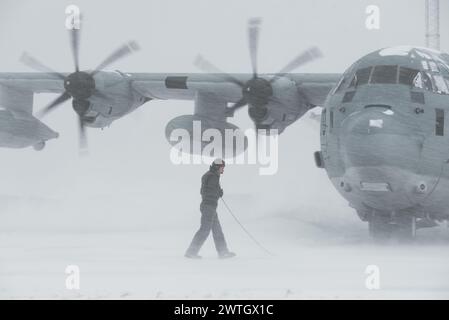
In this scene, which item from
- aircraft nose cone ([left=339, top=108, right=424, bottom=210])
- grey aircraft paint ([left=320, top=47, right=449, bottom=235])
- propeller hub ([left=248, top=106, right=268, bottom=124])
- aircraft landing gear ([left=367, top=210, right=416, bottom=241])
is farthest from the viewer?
propeller hub ([left=248, top=106, right=268, bottom=124])

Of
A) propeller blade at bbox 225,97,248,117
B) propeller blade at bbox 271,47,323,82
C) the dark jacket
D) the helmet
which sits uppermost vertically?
propeller blade at bbox 271,47,323,82

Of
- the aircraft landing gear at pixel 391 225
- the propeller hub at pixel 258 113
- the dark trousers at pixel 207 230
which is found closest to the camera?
the dark trousers at pixel 207 230

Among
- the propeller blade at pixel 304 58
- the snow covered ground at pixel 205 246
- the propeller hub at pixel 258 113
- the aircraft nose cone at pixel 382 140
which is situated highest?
the propeller blade at pixel 304 58

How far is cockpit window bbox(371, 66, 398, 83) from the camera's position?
12.8m

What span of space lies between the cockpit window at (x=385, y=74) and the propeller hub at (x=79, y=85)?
8071 mm

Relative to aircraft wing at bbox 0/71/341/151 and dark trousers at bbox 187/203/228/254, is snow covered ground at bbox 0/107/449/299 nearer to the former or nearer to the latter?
dark trousers at bbox 187/203/228/254

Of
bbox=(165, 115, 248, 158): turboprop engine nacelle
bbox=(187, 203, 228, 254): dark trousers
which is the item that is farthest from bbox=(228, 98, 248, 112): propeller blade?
bbox=(187, 203, 228, 254): dark trousers

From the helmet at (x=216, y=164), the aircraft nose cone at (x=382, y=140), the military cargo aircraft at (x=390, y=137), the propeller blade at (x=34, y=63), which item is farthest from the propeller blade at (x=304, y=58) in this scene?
the helmet at (x=216, y=164)

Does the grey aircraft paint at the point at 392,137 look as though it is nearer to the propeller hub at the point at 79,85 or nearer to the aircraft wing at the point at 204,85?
the aircraft wing at the point at 204,85

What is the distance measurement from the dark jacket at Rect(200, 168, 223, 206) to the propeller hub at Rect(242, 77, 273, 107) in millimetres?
5608

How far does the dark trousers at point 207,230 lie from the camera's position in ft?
38.4

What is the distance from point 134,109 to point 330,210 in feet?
21.2
